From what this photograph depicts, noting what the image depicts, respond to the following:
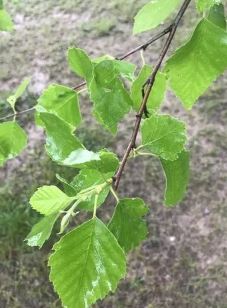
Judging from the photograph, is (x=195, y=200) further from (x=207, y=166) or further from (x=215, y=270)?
(x=215, y=270)

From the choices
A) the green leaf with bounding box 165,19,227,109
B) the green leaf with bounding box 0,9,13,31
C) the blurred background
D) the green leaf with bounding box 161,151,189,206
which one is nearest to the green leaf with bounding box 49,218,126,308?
the green leaf with bounding box 161,151,189,206

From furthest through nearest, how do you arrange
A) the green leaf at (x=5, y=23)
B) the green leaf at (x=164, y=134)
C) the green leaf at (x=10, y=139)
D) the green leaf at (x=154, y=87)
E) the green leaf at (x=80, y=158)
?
the green leaf at (x=5, y=23)
the green leaf at (x=10, y=139)
the green leaf at (x=154, y=87)
the green leaf at (x=164, y=134)
the green leaf at (x=80, y=158)

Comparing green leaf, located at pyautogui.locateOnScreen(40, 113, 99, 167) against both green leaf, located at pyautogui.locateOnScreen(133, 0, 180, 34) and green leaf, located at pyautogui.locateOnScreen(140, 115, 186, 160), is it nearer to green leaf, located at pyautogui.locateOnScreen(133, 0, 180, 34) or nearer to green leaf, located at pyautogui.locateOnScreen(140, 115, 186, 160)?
green leaf, located at pyautogui.locateOnScreen(140, 115, 186, 160)

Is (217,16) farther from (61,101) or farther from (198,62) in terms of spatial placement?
(61,101)

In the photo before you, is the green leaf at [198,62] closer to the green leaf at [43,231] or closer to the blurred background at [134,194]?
the green leaf at [43,231]

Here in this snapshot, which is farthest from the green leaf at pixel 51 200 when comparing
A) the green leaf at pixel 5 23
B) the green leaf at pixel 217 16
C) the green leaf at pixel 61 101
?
the green leaf at pixel 5 23

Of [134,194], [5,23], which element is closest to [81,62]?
[5,23]
